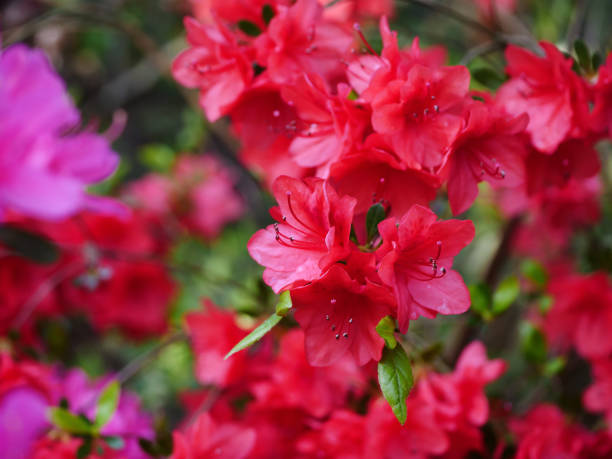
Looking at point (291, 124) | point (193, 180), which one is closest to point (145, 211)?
point (193, 180)

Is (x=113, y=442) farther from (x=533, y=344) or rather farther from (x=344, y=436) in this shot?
(x=533, y=344)

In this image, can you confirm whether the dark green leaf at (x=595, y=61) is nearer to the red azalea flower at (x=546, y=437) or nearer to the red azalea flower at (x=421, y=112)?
the red azalea flower at (x=421, y=112)

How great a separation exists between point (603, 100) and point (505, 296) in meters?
0.25

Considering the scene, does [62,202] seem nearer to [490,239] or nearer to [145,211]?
[145,211]

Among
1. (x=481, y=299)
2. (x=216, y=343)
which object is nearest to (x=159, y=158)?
(x=216, y=343)

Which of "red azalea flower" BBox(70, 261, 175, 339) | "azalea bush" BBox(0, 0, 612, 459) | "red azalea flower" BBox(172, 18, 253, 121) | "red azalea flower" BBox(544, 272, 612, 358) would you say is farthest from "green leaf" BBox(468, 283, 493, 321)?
"red azalea flower" BBox(70, 261, 175, 339)

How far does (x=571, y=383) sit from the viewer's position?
38.9 inches

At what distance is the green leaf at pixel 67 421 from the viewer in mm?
662

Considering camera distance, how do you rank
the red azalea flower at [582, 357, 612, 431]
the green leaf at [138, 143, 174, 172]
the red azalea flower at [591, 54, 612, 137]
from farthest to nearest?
1. the green leaf at [138, 143, 174, 172]
2. the red azalea flower at [582, 357, 612, 431]
3. the red azalea flower at [591, 54, 612, 137]

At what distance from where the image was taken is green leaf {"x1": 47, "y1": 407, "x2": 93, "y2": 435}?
0.66 metres

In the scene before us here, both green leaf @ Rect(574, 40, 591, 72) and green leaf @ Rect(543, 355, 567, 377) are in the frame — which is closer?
green leaf @ Rect(574, 40, 591, 72)

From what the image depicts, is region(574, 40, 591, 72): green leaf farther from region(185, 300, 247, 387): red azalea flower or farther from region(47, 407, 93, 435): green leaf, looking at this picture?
region(47, 407, 93, 435): green leaf

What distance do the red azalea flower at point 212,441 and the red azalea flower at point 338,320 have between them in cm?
20

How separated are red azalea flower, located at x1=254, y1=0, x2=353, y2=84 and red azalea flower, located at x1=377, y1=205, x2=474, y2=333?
0.21 meters
